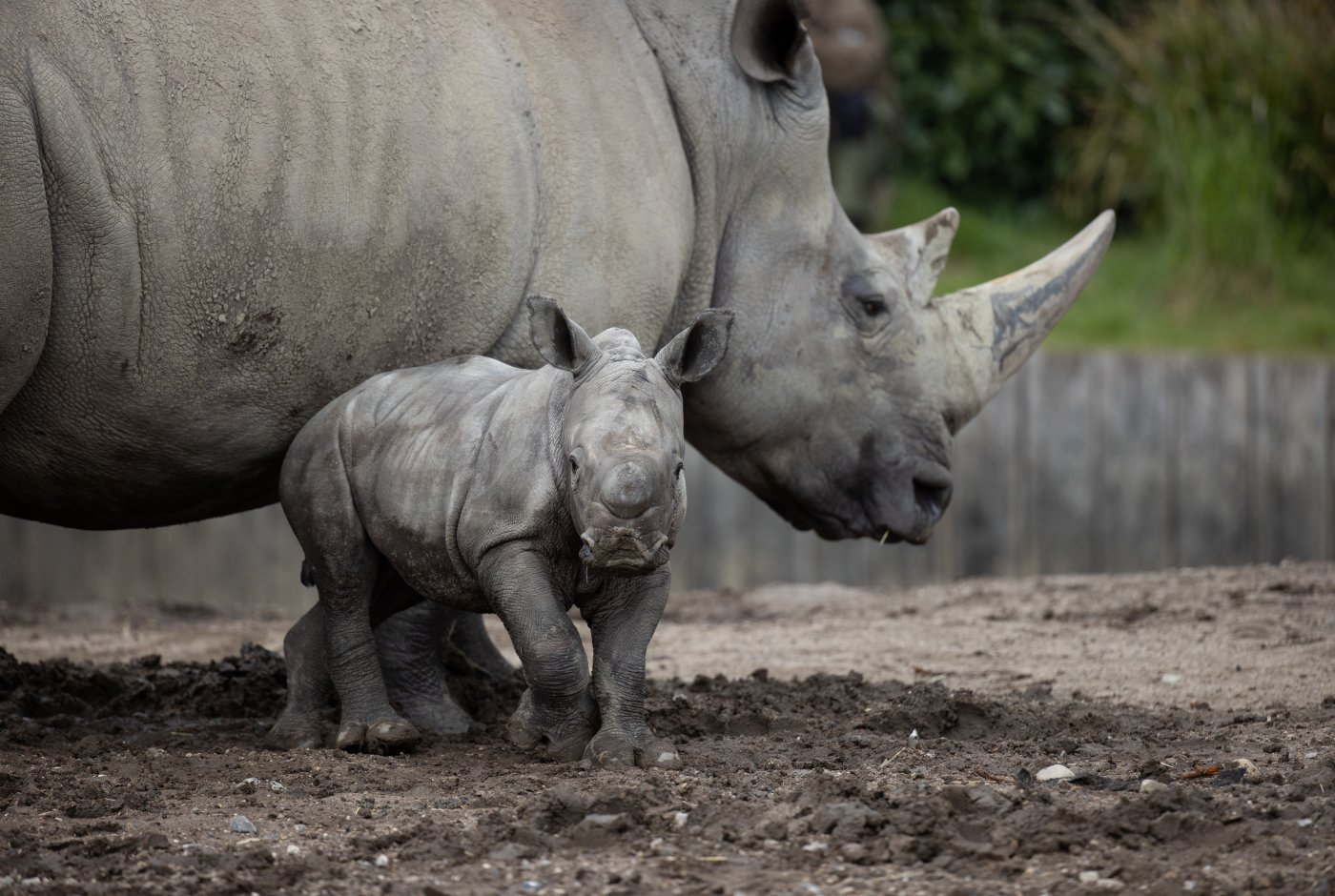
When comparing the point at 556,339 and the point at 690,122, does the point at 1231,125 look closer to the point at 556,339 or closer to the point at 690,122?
the point at 690,122

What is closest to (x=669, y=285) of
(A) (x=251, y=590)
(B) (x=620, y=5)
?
(B) (x=620, y=5)

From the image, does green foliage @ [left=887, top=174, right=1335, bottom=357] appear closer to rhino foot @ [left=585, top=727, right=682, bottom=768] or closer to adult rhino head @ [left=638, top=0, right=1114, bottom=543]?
adult rhino head @ [left=638, top=0, right=1114, bottom=543]

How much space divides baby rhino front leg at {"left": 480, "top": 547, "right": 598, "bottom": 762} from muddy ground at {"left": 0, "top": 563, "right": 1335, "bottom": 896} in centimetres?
10

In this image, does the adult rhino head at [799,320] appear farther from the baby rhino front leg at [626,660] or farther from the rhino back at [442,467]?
the baby rhino front leg at [626,660]

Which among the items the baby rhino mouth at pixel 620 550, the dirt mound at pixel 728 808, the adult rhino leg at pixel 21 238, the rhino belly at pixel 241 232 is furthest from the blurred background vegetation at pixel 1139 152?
the adult rhino leg at pixel 21 238

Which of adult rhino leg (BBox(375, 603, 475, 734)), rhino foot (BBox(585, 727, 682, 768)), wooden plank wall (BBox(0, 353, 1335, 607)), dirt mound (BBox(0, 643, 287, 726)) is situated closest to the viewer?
rhino foot (BBox(585, 727, 682, 768))

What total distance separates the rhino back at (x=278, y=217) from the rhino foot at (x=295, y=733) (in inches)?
23.3

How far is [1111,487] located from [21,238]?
7085 millimetres

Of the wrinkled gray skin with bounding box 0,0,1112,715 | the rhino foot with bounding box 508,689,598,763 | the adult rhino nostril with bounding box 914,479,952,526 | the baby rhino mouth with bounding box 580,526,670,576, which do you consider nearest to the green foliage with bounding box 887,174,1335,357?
the adult rhino nostril with bounding box 914,479,952,526

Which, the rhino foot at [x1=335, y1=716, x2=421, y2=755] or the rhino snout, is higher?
the rhino snout

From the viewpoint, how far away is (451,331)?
4.78 meters

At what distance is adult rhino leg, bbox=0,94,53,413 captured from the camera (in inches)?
157

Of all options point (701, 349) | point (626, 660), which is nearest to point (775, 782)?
point (626, 660)

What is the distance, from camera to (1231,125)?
11781 millimetres
